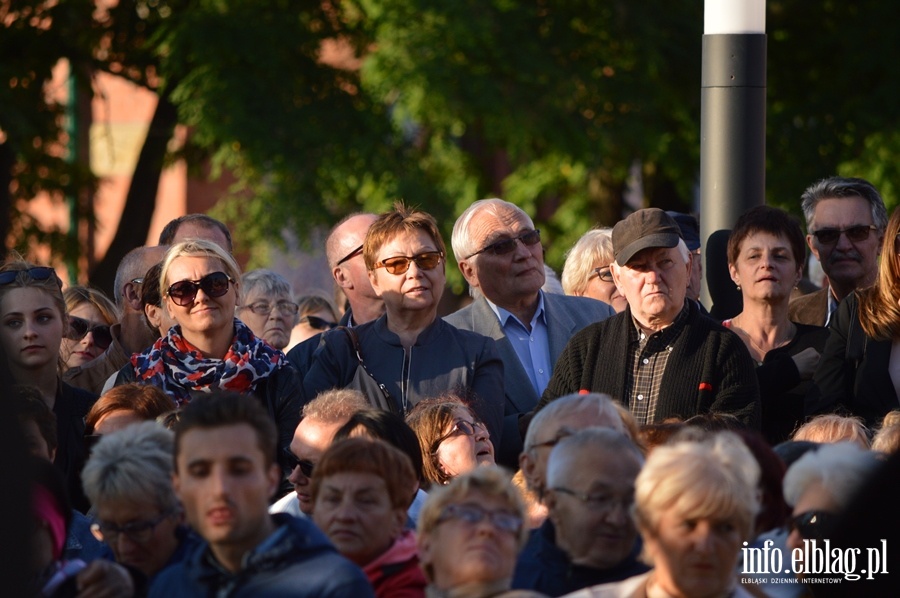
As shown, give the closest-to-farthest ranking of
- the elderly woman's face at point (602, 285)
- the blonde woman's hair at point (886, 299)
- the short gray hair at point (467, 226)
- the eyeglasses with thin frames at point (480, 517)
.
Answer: the eyeglasses with thin frames at point (480, 517) → the blonde woman's hair at point (886, 299) → the short gray hair at point (467, 226) → the elderly woman's face at point (602, 285)

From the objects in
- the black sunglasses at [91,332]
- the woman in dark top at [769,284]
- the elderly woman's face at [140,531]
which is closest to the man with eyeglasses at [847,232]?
the woman in dark top at [769,284]

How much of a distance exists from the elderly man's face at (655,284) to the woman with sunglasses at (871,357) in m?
0.61

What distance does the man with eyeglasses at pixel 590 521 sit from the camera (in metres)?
3.63

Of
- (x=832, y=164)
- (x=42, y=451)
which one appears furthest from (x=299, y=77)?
(x=42, y=451)

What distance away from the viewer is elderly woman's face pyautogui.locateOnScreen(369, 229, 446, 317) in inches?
221

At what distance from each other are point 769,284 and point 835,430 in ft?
3.55

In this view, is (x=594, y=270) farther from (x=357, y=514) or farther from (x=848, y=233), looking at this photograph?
(x=357, y=514)

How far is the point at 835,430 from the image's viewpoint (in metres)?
4.70

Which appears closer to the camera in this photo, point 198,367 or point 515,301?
point 198,367

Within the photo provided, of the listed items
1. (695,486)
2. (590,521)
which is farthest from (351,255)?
(695,486)

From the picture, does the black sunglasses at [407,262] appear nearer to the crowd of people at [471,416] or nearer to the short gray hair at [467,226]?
the crowd of people at [471,416]

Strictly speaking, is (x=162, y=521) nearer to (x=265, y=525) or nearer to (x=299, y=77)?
(x=265, y=525)

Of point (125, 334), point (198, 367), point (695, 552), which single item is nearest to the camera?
point (695, 552)

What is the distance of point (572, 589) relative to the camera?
3.65m
